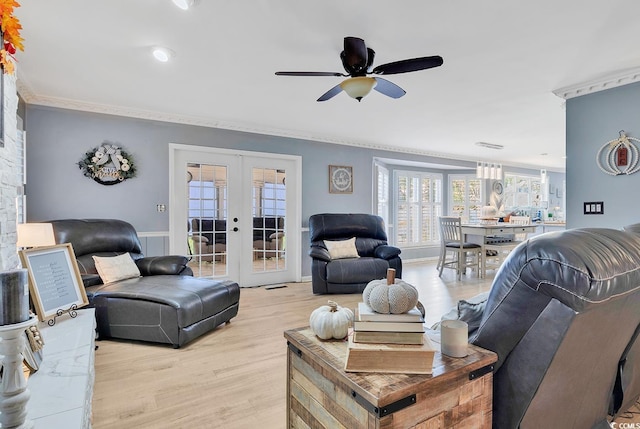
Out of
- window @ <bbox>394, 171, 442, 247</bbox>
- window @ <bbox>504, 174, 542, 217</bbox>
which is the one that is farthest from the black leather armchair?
window @ <bbox>504, 174, 542, 217</bbox>

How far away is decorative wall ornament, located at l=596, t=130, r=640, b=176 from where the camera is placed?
301cm

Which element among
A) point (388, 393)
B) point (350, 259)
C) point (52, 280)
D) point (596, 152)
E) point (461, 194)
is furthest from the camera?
point (461, 194)

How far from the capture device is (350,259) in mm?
4695

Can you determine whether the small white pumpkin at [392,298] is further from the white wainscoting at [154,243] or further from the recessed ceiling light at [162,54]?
the white wainscoting at [154,243]

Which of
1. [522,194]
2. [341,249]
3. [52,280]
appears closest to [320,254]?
[341,249]

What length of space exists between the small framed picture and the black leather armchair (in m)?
0.66

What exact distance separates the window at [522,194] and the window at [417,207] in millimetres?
2087

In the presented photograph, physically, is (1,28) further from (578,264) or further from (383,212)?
(383,212)

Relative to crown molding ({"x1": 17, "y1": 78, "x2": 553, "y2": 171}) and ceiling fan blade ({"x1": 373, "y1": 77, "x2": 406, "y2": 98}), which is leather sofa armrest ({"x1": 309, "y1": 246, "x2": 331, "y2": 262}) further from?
ceiling fan blade ({"x1": 373, "y1": 77, "x2": 406, "y2": 98})

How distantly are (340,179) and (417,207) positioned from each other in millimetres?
2829

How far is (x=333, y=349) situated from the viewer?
3.64 feet

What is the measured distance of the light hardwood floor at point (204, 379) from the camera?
6.14 feet

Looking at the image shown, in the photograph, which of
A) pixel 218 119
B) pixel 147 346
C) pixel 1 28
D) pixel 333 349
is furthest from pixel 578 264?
pixel 218 119

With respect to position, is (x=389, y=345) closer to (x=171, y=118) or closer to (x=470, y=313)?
(x=470, y=313)
